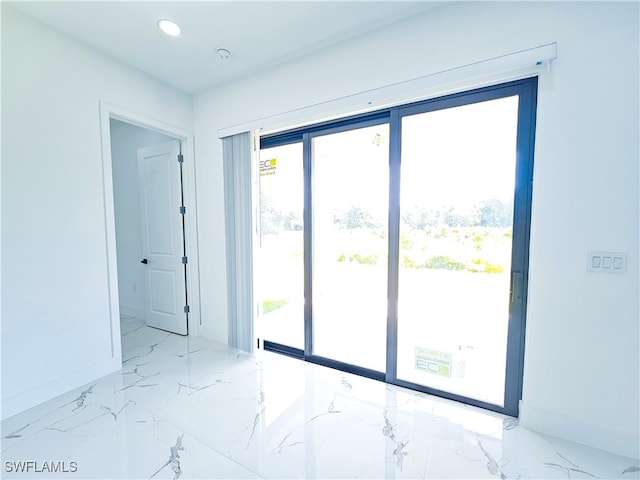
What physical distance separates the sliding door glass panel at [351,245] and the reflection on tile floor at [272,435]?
1.23 ft

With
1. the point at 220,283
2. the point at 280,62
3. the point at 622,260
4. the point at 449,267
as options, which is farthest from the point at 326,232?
the point at 622,260

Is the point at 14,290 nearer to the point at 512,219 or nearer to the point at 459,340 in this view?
the point at 459,340

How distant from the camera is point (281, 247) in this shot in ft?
9.53

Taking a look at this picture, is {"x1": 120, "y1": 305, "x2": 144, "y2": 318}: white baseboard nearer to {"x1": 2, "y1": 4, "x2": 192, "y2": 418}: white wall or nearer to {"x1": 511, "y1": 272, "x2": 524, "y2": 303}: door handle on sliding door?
{"x1": 2, "y1": 4, "x2": 192, "y2": 418}: white wall

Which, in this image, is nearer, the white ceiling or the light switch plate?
the light switch plate

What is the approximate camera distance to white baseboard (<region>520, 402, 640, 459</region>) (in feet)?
4.97

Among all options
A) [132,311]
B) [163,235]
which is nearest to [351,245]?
[163,235]

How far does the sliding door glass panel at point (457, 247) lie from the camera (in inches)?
73.5

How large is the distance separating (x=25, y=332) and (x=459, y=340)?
3222mm

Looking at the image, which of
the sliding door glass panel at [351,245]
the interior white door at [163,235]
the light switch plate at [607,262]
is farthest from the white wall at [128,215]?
the light switch plate at [607,262]

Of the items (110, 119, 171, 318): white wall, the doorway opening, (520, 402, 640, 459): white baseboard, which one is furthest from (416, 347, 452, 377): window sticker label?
(110, 119, 171, 318): white wall

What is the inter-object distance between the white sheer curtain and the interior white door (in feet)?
2.37

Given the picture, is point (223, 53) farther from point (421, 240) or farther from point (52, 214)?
point (421, 240)

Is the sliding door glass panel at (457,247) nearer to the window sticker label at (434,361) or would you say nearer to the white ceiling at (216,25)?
the window sticker label at (434,361)
